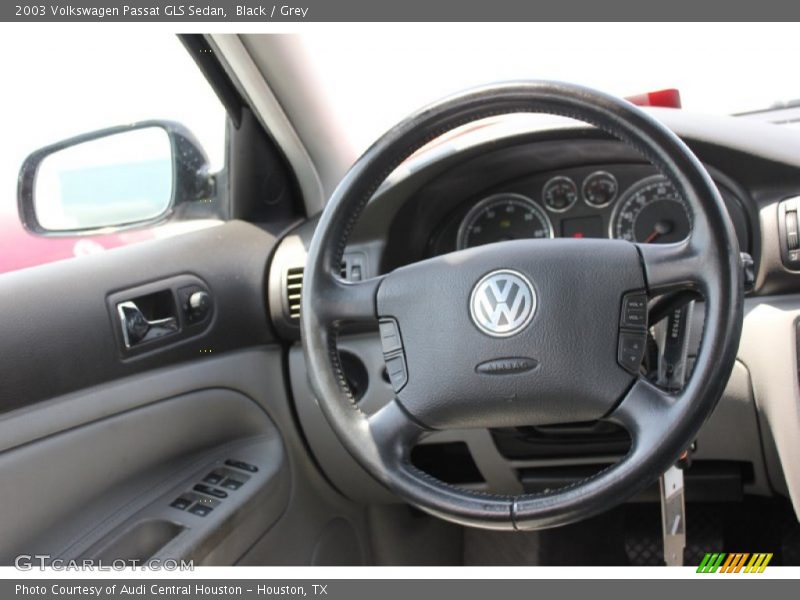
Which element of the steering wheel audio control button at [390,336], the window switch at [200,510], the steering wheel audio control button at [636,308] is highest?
the steering wheel audio control button at [636,308]

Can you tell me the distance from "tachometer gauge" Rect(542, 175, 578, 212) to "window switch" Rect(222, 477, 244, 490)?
82 cm

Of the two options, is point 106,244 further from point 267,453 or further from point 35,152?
point 267,453

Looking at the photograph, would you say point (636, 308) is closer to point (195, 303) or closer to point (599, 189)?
point (599, 189)

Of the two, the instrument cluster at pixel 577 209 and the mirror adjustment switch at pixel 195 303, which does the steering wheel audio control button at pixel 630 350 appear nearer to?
the instrument cluster at pixel 577 209

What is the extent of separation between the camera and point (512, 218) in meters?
1.66

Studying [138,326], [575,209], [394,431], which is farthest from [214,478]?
[575,209]

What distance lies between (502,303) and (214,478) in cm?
79

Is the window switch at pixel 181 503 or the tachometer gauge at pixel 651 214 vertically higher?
the tachometer gauge at pixel 651 214

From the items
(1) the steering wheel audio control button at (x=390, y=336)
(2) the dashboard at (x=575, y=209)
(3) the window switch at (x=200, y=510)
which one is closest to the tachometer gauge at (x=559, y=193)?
(2) the dashboard at (x=575, y=209)

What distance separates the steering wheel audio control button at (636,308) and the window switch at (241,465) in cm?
87

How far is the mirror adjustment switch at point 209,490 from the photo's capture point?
1514 mm

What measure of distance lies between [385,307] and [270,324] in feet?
1.97

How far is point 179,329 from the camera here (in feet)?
5.12

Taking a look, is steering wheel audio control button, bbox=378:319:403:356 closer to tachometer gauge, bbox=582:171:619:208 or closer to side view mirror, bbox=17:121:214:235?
tachometer gauge, bbox=582:171:619:208
